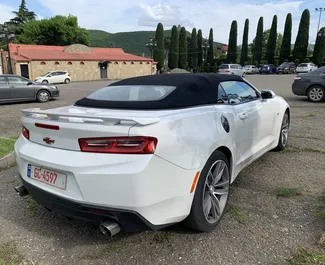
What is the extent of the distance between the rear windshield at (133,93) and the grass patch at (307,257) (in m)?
1.75

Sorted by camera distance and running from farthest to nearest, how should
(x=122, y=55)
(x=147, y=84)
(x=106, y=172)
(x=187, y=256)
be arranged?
(x=122, y=55) < (x=147, y=84) < (x=187, y=256) < (x=106, y=172)

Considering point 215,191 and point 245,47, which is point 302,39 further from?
point 215,191

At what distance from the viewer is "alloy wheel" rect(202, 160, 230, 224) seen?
269 centimetres

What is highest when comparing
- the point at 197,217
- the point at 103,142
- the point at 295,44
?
the point at 295,44

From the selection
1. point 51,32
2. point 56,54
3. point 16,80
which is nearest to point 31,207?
point 16,80

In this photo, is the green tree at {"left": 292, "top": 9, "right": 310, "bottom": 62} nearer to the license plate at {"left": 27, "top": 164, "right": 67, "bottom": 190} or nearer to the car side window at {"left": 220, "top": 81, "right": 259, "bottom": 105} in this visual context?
the car side window at {"left": 220, "top": 81, "right": 259, "bottom": 105}

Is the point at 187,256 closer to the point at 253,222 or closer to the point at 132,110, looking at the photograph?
the point at 253,222

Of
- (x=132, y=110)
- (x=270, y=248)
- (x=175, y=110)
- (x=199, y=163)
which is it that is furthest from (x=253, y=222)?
(x=132, y=110)

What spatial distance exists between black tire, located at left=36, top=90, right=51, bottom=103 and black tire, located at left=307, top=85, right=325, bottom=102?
35.6 feet

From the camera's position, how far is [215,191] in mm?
2828

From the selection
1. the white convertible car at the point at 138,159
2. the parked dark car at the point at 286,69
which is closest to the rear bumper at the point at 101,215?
the white convertible car at the point at 138,159

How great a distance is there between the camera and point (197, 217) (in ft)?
8.25

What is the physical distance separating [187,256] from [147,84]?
1.90m

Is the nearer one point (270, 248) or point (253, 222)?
point (270, 248)
